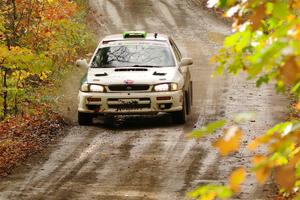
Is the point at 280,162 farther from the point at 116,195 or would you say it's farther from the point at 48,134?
the point at 48,134

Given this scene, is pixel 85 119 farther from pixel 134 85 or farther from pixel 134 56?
pixel 134 56

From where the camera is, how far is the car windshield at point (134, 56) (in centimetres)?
1395

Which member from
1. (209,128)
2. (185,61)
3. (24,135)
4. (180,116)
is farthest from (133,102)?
(209,128)

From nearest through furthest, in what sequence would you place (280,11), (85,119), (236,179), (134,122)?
(236,179) → (280,11) → (85,119) → (134,122)

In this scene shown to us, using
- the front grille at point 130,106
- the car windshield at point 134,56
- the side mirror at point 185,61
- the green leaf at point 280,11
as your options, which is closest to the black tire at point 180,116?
the front grille at point 130,106

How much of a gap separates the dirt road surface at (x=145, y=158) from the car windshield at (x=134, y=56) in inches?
48.1

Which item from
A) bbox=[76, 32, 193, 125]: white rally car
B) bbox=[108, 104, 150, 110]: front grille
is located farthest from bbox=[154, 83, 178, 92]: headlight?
bbox=[108, 104, 150, 110]: front grille

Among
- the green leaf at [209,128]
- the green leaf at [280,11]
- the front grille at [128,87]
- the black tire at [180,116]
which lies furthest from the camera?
the black tire at [180,116]

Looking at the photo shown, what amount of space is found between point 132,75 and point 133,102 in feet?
1.78

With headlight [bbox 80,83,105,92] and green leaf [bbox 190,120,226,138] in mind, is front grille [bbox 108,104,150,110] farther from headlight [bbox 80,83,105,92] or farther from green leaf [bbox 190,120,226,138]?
green leaf [bbox 190,120,226,138]

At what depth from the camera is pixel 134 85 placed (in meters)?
13.0

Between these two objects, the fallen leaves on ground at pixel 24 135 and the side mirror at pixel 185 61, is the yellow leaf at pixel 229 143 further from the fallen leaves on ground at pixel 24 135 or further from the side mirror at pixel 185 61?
the side mirror at pixel 185 61

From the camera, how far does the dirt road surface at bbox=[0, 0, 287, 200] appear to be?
898cm

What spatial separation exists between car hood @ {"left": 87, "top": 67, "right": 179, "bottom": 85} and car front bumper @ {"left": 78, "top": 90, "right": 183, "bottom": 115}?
24 cm
